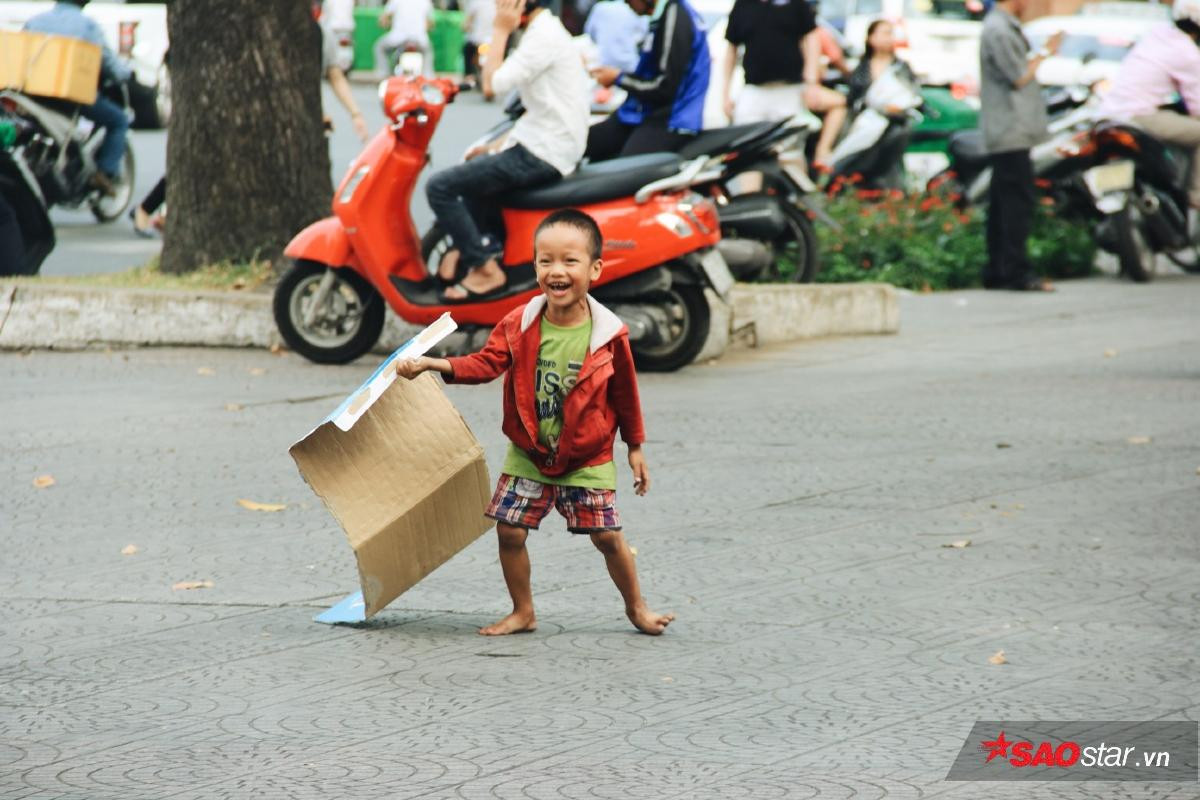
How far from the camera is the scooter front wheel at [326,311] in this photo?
10.3 m

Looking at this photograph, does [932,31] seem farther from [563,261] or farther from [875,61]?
[563,261]

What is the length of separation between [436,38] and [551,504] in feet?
105

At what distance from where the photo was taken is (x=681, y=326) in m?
10.2

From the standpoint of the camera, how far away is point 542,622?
17.5ft

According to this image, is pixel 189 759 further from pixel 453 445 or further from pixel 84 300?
Answer: pixel 84 300

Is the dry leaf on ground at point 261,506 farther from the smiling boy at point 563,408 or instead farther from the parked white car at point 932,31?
the parked white car at point 932,31

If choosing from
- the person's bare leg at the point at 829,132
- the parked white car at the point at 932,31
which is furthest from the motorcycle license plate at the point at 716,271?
the parked white car at the point at 932,31

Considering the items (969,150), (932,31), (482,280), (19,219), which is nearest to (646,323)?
(482,280)

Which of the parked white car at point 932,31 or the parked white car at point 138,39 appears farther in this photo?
the parked white car at point 932,31

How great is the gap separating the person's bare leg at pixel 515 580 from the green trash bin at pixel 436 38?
3097cm

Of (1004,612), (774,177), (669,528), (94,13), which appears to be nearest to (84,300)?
(774,177)

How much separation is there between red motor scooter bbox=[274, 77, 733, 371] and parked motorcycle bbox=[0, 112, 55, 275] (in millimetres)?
2771

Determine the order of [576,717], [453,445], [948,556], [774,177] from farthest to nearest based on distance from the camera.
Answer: [774,177]
[948,556]
[453,445]
[576,717]

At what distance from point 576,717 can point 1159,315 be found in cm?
945
